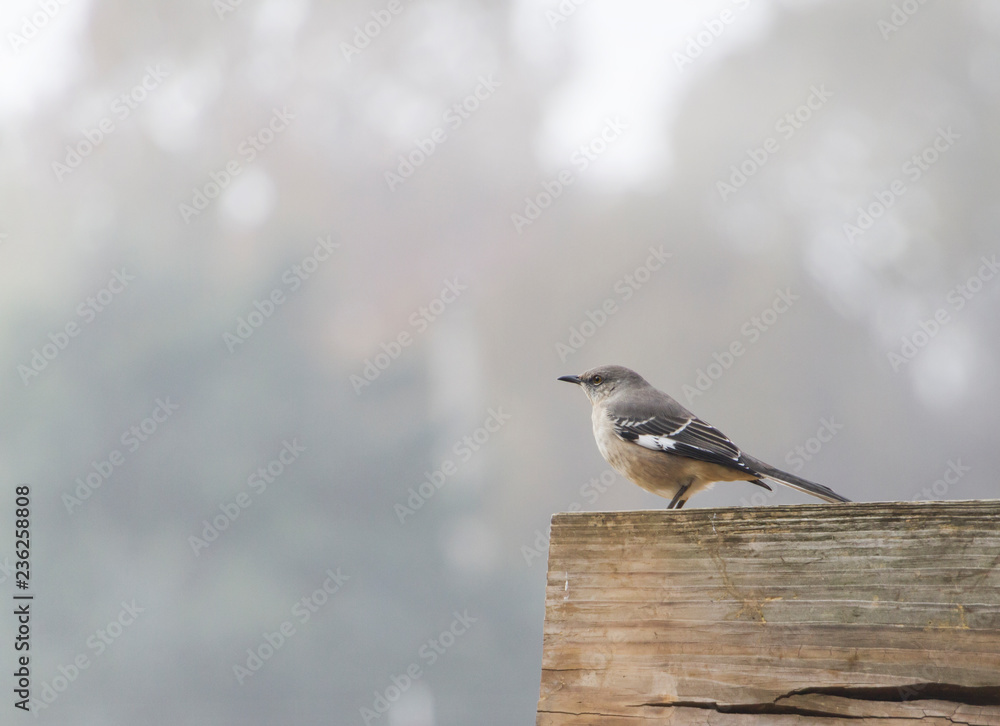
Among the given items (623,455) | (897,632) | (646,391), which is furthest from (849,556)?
(646,391)

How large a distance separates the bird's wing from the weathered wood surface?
2.72m

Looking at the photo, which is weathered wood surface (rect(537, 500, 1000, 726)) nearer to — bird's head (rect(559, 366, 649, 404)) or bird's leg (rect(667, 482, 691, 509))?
bird's leg (rect(667, 482, 691, 509))

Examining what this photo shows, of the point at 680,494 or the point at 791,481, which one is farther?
the point at 680,494

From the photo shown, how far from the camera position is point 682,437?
4.76 metres

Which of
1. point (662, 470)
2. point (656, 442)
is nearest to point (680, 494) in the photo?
point (662, 470)

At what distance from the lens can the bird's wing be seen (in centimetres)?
452

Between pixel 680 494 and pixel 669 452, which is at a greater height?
pixel 669 452

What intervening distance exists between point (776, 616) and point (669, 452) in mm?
2936

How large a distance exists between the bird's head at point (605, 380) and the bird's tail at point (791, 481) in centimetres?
110

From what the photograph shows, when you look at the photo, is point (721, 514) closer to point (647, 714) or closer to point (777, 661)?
point (777, 661)

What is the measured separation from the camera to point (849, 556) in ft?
5.55

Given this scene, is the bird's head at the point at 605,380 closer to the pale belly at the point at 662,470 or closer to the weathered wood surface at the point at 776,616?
the pale belly at the point at 662,470

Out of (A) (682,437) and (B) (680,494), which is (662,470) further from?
(A) (682,437)

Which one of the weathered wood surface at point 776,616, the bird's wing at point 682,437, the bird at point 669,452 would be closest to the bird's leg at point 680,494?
the bird at point 669,452
